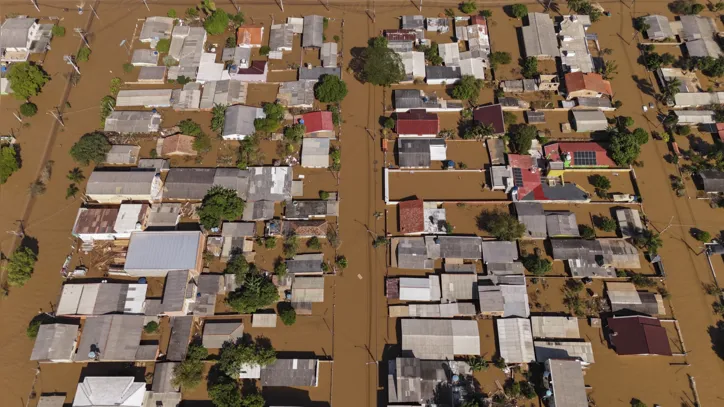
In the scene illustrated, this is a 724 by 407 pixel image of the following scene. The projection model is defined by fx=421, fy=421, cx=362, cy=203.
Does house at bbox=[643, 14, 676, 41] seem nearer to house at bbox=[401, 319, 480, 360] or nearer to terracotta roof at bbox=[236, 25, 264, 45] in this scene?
house at bbox=[401, 319, 480, 360]

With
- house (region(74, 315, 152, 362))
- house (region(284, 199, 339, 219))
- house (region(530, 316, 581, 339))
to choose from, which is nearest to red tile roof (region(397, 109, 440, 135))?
house (region(284, 199, 339, 219))

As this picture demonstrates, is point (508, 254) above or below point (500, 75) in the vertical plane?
below

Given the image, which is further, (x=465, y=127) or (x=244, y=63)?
(x=244, y=63)

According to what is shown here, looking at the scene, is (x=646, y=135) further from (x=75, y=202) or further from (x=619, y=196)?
(x=75, y=202)

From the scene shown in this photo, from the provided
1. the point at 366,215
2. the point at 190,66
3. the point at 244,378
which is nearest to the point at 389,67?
the point at 366,215

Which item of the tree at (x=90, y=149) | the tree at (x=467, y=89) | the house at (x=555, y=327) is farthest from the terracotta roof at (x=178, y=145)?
the house at (x=555, y=327)

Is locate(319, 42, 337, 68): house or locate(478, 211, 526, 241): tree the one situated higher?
locate(319, 42, 337, 68): house

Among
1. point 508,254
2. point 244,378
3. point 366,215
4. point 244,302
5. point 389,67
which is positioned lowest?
point 244,378

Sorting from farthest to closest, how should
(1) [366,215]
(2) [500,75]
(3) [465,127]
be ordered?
1. (2) [500,75]
2. (3) [465,127]
3. (1) [366,215]
